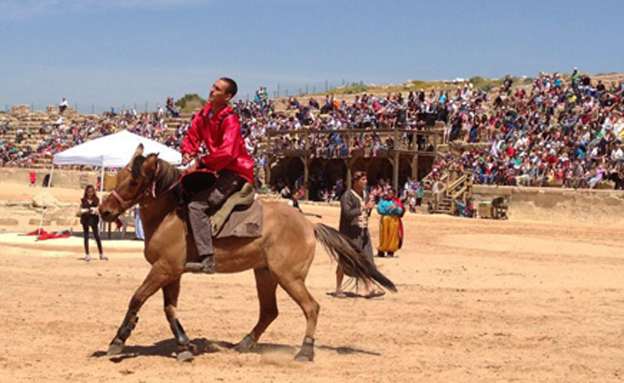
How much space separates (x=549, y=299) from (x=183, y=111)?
59.2 metres

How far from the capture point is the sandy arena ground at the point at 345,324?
793 centimetres

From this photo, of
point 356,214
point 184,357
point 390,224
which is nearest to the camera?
point 184,357

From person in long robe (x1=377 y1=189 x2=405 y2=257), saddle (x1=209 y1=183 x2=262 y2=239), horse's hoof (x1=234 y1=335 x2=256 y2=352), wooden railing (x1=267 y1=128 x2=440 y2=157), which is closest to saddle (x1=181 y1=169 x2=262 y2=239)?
saddle (x1=209 y1=183 x2=262 y2=239)

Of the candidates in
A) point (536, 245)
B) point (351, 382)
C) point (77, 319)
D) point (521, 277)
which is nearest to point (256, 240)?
point (351, 382)

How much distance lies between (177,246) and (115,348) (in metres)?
1.15

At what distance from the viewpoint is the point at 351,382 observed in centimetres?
751

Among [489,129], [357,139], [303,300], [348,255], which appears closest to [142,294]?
[303,300]

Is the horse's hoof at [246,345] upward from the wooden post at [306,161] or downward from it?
downward

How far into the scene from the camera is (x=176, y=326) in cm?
830

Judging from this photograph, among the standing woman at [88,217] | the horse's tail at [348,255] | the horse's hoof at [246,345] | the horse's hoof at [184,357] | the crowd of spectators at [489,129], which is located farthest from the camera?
the crowd of spectators at [489,129]

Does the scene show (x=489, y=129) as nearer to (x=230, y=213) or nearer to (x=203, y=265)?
(x=230, y=213)

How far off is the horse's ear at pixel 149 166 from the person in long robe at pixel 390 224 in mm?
10639

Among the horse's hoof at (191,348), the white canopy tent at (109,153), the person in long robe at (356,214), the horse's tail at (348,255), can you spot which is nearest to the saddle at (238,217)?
the horse's tail at (348,255)

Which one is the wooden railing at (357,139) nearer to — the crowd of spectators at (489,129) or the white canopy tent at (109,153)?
the crowd of spectators at (489,129)
